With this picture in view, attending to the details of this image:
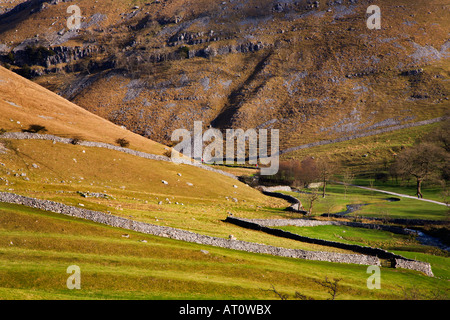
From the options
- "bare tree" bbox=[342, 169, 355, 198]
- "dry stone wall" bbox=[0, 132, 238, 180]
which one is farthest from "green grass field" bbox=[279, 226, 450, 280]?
"dry stone wall" bbox=[0, 132, 238, 180]

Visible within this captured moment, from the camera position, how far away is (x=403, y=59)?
614 feet

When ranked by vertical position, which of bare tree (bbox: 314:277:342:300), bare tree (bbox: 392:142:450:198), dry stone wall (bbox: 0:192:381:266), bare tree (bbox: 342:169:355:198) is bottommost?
bare tree (bbox: 314:277:342:300)

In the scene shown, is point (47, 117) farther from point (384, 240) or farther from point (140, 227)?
point (384, 240)

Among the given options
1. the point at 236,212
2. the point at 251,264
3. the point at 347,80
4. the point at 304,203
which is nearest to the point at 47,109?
the point at 236,212

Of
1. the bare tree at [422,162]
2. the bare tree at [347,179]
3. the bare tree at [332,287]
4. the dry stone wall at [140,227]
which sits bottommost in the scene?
the bare tree at [332,287]

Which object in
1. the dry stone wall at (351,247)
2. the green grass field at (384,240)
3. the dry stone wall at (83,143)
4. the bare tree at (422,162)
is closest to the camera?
the dry stone wall at (351,247)

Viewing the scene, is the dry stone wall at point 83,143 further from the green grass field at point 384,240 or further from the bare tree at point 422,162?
the bare tree at point 422,162

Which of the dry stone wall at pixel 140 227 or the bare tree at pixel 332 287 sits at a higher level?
the dry stone wall at pixel 140 227

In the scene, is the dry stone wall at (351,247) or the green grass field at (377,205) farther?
the green grass field at (377,205)

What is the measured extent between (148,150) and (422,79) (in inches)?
6244

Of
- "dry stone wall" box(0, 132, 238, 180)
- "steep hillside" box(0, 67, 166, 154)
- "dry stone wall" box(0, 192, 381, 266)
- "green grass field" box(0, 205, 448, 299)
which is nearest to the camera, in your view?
"green grass field" box(0, 205, 448, 299)

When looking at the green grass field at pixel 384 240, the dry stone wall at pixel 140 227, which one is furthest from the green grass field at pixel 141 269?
the green grass field at pixel 384 240

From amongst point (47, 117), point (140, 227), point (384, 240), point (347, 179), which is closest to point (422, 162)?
point (347, 179)

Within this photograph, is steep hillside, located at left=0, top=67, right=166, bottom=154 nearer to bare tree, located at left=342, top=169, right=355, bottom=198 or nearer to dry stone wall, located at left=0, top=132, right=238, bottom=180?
dry stone wall, located at left=0, top=132, right=238, bottom=180
